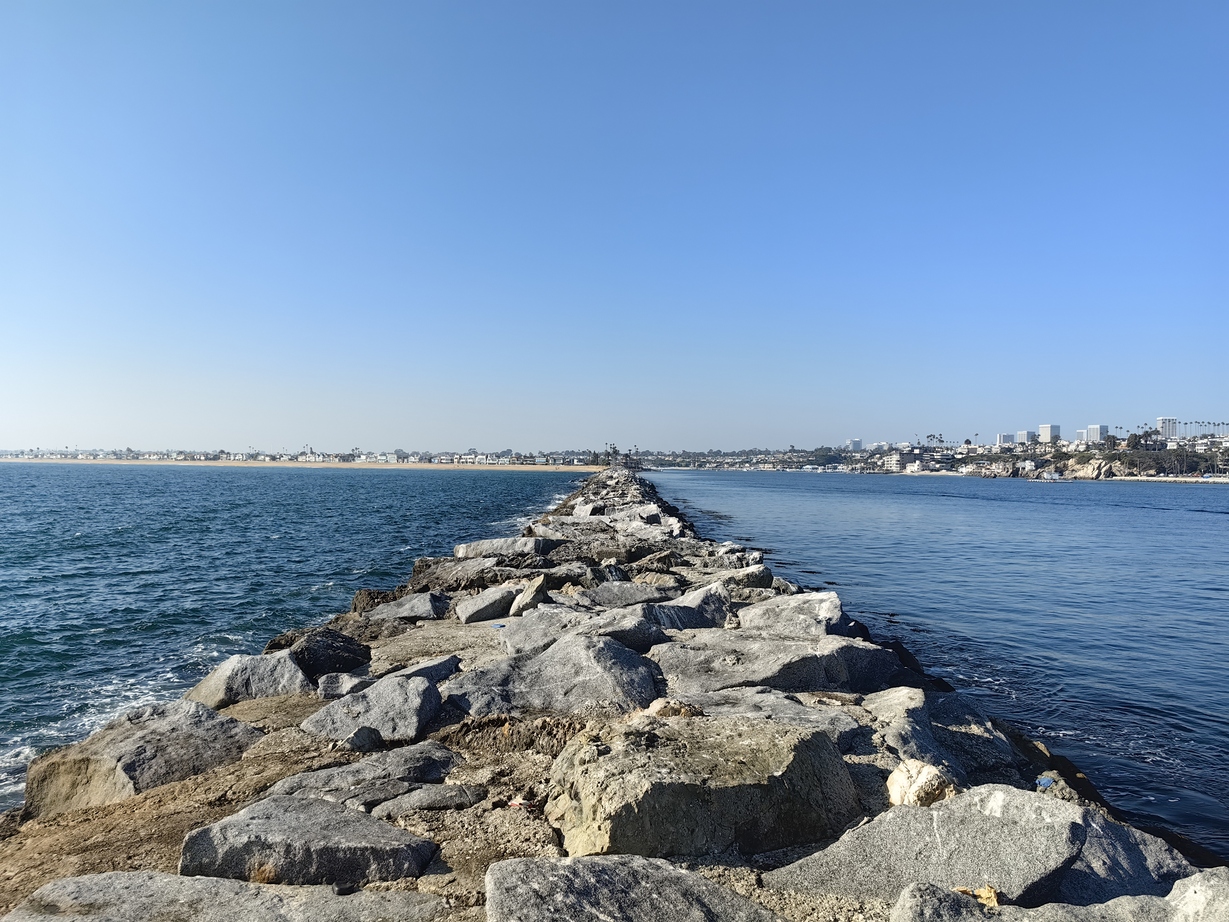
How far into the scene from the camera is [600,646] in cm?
836

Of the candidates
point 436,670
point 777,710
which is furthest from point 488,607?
point 777,710

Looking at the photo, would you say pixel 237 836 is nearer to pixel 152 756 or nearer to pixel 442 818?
pixel 442 818

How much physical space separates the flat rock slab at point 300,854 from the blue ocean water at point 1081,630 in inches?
288

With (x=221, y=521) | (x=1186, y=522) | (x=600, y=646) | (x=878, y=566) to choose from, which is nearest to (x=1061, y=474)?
(x=1186, y=522)

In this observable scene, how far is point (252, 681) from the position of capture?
9102mm

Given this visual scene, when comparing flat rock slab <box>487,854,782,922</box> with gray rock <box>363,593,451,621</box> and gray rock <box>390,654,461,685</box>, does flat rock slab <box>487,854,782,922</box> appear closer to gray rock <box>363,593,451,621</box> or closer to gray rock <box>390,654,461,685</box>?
gray rock <box>390,654,461,685</box>

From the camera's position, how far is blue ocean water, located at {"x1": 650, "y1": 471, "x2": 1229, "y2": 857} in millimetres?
8539

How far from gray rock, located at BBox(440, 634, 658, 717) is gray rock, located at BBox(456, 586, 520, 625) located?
5042 mm

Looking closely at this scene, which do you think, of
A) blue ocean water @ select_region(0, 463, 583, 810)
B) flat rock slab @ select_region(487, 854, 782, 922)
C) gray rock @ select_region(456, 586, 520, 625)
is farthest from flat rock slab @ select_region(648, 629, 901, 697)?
blue ocean water @ select_region(0, 463, 583, 810)

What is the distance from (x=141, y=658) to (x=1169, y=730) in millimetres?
16484

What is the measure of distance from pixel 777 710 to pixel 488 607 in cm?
791

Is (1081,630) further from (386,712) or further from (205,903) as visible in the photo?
(205,903)

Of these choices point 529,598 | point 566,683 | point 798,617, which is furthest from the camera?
point 529,598

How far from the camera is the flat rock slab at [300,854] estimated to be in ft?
14.5
